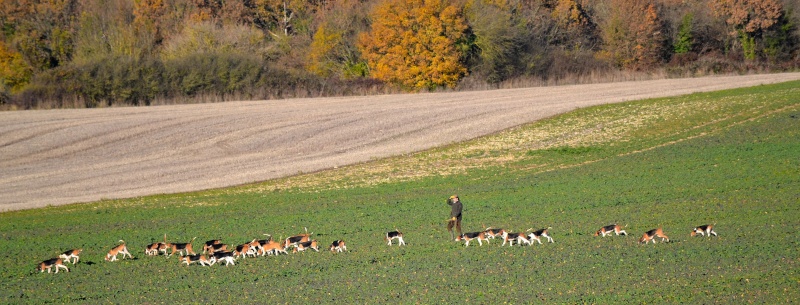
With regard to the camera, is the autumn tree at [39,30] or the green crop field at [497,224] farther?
the autumn tree at [39,30]

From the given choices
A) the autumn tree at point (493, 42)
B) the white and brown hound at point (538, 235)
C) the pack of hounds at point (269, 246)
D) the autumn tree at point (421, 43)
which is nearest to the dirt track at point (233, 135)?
the autumn tree at point (421, 43)

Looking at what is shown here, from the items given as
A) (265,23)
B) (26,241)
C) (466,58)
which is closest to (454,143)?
(26,241)

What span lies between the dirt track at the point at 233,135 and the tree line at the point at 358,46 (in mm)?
9517

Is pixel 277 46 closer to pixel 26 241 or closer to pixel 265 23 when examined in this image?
pixel 265 23

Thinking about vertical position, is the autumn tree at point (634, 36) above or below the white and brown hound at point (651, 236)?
above

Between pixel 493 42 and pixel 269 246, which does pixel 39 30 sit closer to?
pixel 493 42

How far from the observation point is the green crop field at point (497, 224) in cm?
1792

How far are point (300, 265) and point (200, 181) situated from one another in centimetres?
2184

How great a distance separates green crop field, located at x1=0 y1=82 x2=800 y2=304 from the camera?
17922 mm

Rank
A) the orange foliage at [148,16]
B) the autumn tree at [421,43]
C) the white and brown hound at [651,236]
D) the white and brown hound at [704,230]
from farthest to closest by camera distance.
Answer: the orange foliage at [148,16]
the autumn tree at [421,43]
the white and brown hound at [704,230]
the white and brown hound at [651,236]

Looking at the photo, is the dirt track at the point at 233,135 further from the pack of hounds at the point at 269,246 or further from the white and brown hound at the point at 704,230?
the white and brown hound at the point at 704,230

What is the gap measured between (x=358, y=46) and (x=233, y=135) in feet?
132

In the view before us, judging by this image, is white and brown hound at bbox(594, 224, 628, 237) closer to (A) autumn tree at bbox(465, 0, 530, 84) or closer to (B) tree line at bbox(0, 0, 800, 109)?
(B) tree line at bbox(0, 0, 800, 109)

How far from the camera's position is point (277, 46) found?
102 m
